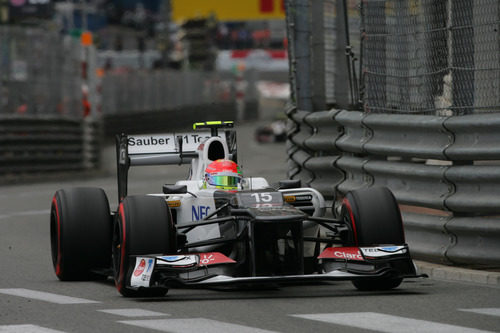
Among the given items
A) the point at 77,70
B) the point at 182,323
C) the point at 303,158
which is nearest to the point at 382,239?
the point at 182,323

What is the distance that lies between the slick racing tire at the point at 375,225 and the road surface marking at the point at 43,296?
204 centimetres

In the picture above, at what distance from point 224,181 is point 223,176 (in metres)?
0.04

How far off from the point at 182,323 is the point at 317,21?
24.1 ft

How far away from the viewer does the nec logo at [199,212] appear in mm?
10172

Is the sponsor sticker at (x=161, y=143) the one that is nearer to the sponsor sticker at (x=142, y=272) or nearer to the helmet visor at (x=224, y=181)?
the helmet visor at (x=224, y=181)

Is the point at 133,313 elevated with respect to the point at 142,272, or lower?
lower

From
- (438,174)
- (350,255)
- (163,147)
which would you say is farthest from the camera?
(163,147)

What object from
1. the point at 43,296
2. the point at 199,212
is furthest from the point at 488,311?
the point at 43,296

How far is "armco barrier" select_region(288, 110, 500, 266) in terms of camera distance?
10070 mm

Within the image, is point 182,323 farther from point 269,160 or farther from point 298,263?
point 269,160

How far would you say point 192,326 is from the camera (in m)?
7.59

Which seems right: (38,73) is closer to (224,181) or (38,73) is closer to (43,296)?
Result: (224,181)

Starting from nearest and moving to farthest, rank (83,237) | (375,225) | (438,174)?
(375,225)
(83,237)
(438,174)

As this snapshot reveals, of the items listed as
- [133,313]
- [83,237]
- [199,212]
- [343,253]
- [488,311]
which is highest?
[199,212]
